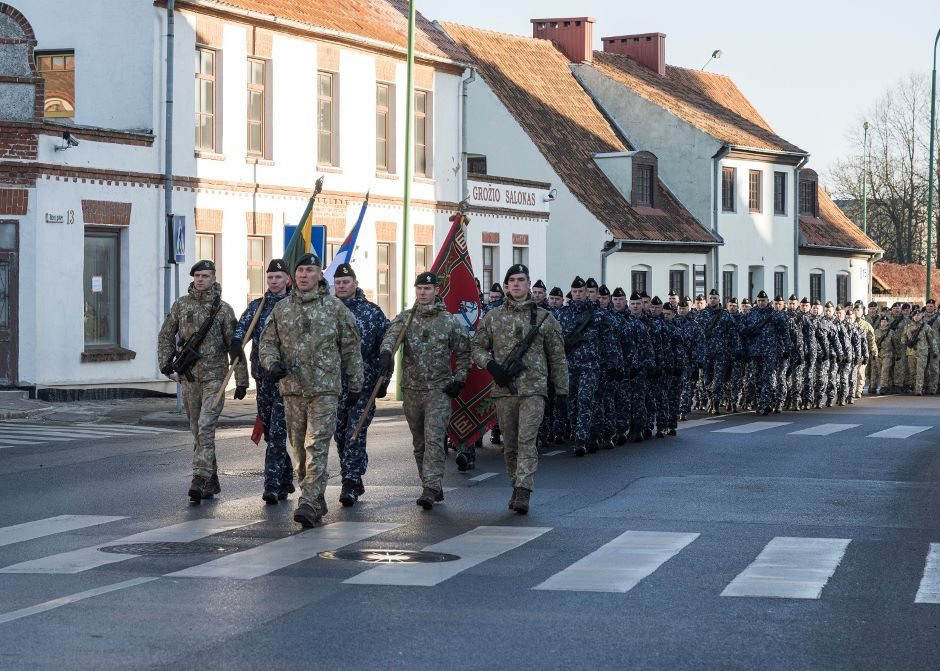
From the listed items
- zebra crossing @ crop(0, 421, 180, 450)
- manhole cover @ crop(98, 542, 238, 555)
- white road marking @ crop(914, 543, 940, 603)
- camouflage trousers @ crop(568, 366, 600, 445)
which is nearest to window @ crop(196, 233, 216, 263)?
zebra crossing @ crop(0, 421, 180, 450)

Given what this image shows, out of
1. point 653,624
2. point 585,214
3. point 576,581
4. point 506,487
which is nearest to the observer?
point 653,624

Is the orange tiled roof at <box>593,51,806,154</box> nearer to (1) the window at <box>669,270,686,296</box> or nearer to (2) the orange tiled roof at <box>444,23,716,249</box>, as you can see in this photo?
(2) the orange tiled roof at <box>444,23,716,249</box>

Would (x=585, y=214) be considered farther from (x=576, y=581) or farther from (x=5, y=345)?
(x=576, y=581)

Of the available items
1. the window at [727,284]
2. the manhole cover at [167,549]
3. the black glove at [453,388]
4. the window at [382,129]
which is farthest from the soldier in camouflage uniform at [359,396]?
the window at [727,284]

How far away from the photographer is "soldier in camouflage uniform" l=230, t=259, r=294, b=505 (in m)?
14.3

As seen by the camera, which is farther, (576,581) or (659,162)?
(659,162)

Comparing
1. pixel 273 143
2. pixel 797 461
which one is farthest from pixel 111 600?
pixel 273 143

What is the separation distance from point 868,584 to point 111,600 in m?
4.40

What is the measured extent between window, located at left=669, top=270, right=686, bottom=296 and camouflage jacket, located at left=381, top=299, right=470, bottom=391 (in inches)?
1419

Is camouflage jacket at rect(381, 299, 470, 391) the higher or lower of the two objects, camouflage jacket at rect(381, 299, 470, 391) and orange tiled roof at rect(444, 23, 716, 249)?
the lower

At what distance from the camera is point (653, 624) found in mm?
8938

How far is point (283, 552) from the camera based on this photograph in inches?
447

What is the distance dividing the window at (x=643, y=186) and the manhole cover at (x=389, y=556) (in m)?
39.6

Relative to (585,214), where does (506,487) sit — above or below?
below
